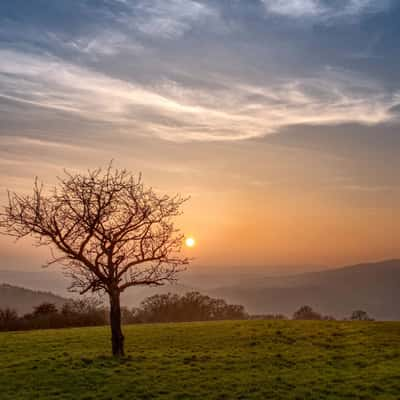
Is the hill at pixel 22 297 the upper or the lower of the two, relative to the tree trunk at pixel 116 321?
upper

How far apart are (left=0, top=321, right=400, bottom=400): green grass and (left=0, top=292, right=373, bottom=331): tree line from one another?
9.21m

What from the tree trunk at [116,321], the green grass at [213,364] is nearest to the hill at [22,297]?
the green grass at [213,364]

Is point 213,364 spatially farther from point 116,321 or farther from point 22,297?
point 22,297

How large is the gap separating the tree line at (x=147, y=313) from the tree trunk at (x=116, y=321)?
44.9 ft

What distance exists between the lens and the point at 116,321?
29125 millimetres

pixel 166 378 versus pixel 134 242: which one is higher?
pixel 134 242

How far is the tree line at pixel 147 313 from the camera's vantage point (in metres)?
55.2

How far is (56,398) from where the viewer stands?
2192 cm

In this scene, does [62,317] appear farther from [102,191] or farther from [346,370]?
[346,370]

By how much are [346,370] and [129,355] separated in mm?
12266

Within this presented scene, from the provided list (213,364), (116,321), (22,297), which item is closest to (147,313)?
(116,321)

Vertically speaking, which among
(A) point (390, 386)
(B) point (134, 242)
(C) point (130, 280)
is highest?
(B) point (134, 242)

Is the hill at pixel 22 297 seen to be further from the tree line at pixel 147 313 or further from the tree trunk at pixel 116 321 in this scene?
the tree trunk at pixel 116 321

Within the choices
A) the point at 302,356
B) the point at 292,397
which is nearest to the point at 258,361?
the point at 302,356
